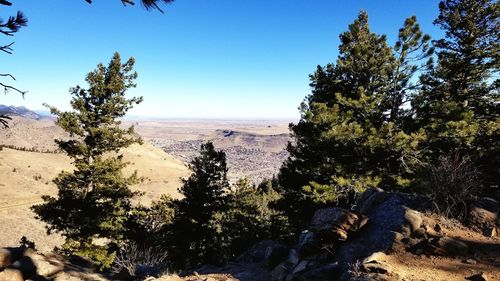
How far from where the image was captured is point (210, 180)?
84.0 feet

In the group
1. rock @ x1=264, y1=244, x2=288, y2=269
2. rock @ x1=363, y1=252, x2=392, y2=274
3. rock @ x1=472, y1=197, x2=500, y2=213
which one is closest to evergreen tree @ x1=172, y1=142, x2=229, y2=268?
rock @ x1=264, y1=244, x2=288, y2=269

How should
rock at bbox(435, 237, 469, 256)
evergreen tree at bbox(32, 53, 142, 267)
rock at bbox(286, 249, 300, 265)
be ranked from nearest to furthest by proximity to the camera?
rock at bbox(435, 237, 469, 256) < rock at bbox(286, 249, 300, 265) < evergreen tree at bbox(32, 53, 142, 267)

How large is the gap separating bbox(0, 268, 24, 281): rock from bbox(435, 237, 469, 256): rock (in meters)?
14.2

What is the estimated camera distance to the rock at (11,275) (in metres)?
12.7

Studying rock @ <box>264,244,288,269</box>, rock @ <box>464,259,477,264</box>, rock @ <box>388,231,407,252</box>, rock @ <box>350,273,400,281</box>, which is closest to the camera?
rock @ <box>350,273,400,281</box>

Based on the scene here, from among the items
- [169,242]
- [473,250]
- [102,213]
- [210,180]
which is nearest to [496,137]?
[473,250]

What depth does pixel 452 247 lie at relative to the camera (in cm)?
904

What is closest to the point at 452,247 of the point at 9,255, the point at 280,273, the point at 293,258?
the point at 293,258

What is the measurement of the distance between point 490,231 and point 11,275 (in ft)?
52.6

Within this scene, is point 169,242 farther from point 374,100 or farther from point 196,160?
point 374,100

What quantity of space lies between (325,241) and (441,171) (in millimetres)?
4166

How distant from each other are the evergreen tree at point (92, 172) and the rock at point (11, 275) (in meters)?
7.47

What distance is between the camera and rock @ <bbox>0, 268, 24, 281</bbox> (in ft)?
41.8

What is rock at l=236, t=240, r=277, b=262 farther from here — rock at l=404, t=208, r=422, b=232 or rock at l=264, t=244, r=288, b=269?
rock at l=404, t=208, r=422, b=232
